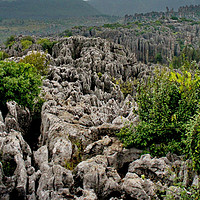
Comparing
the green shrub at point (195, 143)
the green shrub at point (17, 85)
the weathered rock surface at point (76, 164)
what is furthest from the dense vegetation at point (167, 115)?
the green shrub at point (17, 85)

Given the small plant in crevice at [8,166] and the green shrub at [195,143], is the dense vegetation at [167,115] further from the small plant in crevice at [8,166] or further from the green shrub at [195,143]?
the small plant in crevice at [8,166]

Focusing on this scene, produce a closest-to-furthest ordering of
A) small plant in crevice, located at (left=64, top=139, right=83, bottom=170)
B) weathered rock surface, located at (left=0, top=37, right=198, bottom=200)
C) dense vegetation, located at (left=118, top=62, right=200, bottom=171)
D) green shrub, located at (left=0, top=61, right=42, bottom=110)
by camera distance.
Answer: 1. weathered rock surface, located at (left=0, top=37, right=198, bottom=200)
2. dense vegetation, located at (left=118, top=62, right=200, bottom=171)
3. small plant in crevice, located at (left=64, top=139, right=83, bottom=170)
4. green shrub, located at (left=0, top=61, right=42, bottom=110)

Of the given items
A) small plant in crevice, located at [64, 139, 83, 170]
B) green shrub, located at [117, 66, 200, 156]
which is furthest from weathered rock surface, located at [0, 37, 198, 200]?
green shrub, located at [117, 66, 200, 156]

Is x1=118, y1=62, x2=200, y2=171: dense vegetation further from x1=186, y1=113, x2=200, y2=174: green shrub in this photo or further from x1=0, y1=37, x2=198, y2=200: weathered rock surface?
x1=186, y1=113, x2=200, y2=174: green shrub

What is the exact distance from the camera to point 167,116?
11.4 meters

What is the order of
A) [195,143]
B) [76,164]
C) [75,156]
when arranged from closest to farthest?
[195,143] → [76,164] → [75,156]

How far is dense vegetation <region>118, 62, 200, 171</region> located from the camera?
1116 centimetres

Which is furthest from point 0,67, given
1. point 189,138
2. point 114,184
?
point 189,138

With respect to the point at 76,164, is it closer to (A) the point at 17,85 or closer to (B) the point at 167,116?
(B) the point at 167,116

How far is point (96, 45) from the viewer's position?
59.4 metres

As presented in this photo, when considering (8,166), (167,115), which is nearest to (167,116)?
(167,115)

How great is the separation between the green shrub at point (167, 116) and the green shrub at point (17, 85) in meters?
11.0

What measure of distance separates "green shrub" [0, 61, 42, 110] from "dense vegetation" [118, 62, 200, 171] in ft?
35.8

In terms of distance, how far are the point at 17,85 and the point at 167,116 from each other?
42.5ft
